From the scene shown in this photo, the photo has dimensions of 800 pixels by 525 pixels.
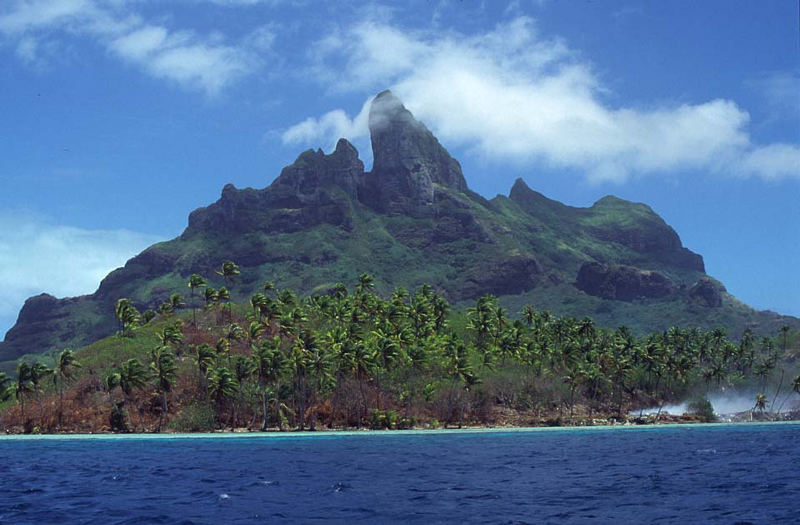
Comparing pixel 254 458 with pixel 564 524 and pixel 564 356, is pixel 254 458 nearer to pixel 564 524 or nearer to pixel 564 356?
pixel 564 524

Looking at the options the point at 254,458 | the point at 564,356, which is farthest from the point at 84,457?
the point at 564,356

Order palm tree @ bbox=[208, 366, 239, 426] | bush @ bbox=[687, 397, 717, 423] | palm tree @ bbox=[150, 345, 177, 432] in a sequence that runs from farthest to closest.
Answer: bush @ bbox=[687, 397, 717, 423] → palm tree @ bbox=[208, 366, 239, 426] → palm tree @ bbox=[150, 345, 177, 432]

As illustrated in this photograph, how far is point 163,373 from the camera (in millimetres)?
130250

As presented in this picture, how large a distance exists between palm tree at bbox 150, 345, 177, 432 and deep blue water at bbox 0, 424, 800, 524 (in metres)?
35.6

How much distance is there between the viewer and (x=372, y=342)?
15800 centimetres

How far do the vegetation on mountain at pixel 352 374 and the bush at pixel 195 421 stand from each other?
26 centimetres

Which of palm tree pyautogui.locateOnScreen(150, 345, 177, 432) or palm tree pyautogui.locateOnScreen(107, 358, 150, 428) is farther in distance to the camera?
palm tree pyautogui.locateOnScreen(150, 345, 177, 432)

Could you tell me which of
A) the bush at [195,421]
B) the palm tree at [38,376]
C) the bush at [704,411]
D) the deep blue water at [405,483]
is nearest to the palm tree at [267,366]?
the bush at [195,421]

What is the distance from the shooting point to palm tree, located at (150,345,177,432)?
13038 cm

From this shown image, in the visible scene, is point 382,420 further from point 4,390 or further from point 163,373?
point 4,390

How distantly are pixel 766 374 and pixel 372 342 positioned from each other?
108 meters

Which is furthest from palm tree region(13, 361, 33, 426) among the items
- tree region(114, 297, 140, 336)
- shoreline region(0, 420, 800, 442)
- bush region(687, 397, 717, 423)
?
bush region(687, 397, 717, 423)

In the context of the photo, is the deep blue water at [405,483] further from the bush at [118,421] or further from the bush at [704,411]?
the bush at [704,411]

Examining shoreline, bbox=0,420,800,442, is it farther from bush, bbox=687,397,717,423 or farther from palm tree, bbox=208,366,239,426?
bush, bbox=687,397,717,423
